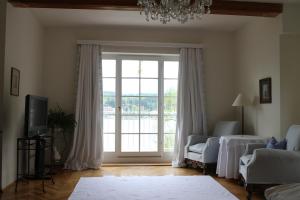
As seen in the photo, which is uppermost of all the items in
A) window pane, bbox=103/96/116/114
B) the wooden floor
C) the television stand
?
window pane, bbox=103/96/116/114

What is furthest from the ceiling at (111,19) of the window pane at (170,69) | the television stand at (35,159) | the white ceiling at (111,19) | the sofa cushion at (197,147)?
the sofa cushion at (197,147)

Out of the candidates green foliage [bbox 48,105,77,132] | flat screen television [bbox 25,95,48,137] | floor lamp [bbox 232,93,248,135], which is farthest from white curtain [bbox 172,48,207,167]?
flat screen television [bbox 25,95,48,137]

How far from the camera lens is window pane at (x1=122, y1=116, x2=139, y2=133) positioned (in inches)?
236

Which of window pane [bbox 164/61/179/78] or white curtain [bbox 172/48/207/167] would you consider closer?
white curtain [bbox 172/48/207/167]

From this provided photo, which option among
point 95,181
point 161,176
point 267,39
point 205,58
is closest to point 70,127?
point 95,181

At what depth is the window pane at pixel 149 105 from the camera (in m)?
6.04

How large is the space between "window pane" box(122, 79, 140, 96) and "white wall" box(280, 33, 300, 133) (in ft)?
8.83

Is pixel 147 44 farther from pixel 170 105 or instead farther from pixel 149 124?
pixel 149 124

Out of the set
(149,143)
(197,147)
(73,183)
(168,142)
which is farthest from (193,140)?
(73,183)

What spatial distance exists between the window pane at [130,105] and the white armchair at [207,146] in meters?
1.21

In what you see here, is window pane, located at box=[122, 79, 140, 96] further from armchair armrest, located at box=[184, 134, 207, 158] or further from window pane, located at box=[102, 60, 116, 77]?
armchair armrest, located at box=[184, 134, 207, 158]

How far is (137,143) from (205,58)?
7.12 feet

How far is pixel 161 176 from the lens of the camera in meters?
4.82

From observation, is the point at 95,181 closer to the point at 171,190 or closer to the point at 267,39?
the point at 171,190
